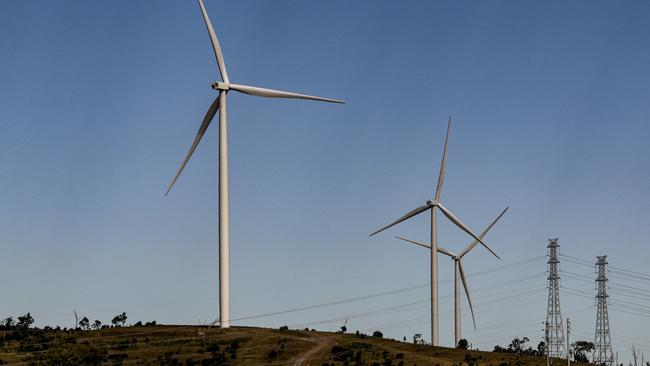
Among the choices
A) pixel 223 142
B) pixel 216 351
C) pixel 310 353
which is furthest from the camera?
pixel 310 353

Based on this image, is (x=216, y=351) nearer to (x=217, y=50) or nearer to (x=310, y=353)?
(x=310, y=353)

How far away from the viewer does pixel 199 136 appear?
165750 mm

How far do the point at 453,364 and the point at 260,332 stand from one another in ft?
141

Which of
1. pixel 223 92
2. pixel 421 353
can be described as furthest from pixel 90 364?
pixel 421 353

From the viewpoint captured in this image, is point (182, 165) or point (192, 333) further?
point (192, 333)

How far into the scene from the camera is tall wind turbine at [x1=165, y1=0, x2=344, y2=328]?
160 m

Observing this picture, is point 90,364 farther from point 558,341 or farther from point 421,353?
point 558,341

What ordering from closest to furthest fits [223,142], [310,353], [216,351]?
1. [223,142]
2. [216,351]
3. [310,353]

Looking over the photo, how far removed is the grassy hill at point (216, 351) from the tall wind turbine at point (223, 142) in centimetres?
1051

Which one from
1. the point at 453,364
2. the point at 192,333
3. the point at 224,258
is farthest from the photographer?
the point at 192,333

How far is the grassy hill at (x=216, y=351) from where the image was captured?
169875mm

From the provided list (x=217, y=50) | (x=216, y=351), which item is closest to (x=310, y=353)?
Result: (x=216, y=351)

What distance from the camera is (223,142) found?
528ft

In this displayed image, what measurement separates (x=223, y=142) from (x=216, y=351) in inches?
1643
